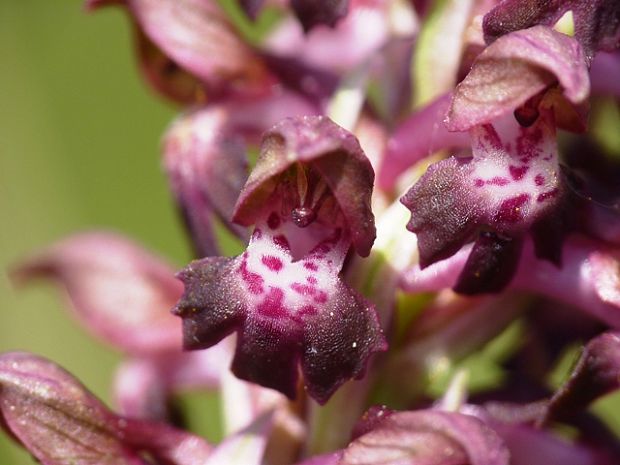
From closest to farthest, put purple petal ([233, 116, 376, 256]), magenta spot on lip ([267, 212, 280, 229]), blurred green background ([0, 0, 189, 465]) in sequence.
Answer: purple petal ([233, 116, 376, 256]) → magenta spot on lip ([267, 212, 280, 229]) → blurred green background ([0, 0, 189, 465])

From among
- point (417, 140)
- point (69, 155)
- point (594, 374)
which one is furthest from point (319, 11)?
point (69, 155)

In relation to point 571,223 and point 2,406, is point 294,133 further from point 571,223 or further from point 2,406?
point 2,406

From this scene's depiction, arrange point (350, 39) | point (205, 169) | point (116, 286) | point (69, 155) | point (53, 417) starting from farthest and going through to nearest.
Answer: point (69, 155) → point (116, 286) → point (350, 39) → point (205, 169) → point (53, 417)

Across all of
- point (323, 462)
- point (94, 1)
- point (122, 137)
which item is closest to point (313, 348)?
point (323, 462)

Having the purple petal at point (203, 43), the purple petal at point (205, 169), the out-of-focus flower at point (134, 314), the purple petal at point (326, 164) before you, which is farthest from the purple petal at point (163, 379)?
the purple petal at point (326, 164)

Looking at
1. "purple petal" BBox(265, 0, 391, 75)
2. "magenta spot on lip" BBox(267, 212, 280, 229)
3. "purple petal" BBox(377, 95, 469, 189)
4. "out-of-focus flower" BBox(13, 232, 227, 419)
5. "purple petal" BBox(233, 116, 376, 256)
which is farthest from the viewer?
"out-of-focus flower" BBox(13, 232, 227, 419)

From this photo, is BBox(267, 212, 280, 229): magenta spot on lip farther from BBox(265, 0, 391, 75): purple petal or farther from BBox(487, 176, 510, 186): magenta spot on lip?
BBox(265, 0, 391, 75): purple petal

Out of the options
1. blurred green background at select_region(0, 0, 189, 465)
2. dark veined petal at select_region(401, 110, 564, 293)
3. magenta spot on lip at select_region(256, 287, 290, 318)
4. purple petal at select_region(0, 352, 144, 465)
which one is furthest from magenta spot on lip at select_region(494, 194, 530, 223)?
blurred green background at select_region(0, 0, 189, 465)

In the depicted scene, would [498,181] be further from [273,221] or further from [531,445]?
[531,445]
